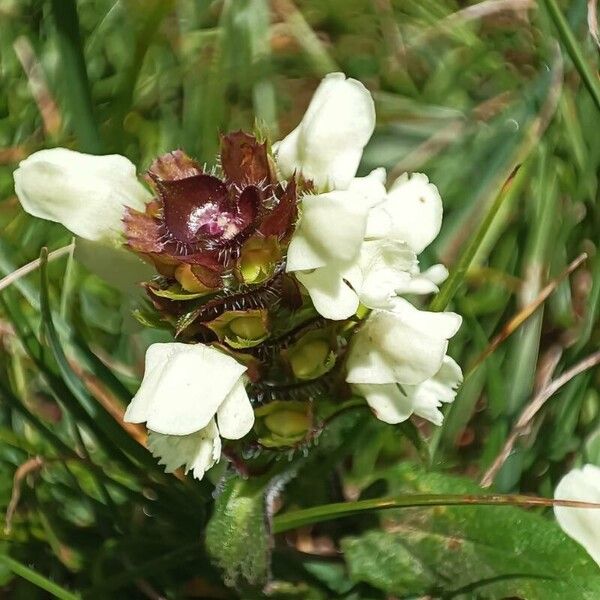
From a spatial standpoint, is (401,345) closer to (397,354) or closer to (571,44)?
(397,354)

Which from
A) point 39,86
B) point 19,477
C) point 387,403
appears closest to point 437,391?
point 387,403

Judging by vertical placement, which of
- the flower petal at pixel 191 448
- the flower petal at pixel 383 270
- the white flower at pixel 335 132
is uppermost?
the white flower at pixel 335 132

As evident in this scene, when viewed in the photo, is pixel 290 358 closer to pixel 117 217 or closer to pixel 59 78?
pixel 117 217

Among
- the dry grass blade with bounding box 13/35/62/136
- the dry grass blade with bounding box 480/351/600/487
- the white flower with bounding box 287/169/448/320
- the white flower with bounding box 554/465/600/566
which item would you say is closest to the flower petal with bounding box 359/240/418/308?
the white flower with bounding box 287/169/448/320

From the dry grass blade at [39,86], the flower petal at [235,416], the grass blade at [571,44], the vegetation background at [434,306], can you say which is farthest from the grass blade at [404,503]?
the dry grass blade at [39,86]

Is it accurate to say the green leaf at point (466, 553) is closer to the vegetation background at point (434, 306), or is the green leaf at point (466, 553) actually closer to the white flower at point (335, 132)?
the vegetation background at point (434, 306)

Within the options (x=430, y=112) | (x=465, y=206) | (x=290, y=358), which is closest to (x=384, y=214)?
(x=290, y=358)
